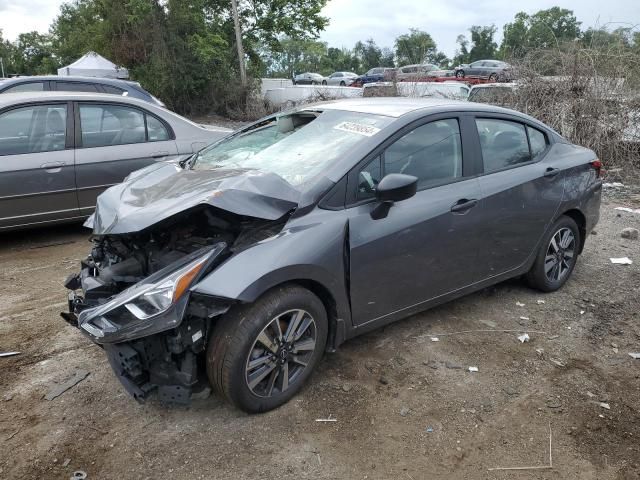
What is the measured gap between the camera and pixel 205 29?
23.7 metres

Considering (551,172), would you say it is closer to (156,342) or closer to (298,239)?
(298,239)

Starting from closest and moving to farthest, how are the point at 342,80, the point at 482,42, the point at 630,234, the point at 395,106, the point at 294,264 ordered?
the point at 294,264 < the point at 395,106 < the point at 630,234 < the point at 342,80 < the point at 482,42

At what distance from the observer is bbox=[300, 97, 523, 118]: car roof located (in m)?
3.59

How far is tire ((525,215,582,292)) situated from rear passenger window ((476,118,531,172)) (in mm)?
722

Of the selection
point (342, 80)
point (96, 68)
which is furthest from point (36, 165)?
point (342, 80)

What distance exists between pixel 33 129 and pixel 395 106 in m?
3.92

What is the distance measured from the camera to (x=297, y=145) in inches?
139

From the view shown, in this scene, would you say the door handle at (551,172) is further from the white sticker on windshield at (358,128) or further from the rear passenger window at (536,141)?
the white sticker on windshield at (358,128)

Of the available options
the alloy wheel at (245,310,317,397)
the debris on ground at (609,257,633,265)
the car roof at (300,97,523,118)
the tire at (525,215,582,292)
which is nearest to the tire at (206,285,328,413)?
the alloy wheel at (245,310,317,397)

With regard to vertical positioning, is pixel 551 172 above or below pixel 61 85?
below

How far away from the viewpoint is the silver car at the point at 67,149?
208 inches

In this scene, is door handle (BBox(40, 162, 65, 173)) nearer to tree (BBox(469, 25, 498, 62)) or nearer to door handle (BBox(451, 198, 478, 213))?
door handle (BBox(451, 198, 478, 213))

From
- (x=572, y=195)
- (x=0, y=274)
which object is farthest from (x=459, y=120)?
(x=0, y=274)

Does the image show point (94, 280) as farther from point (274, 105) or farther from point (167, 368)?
point (274, 105)
